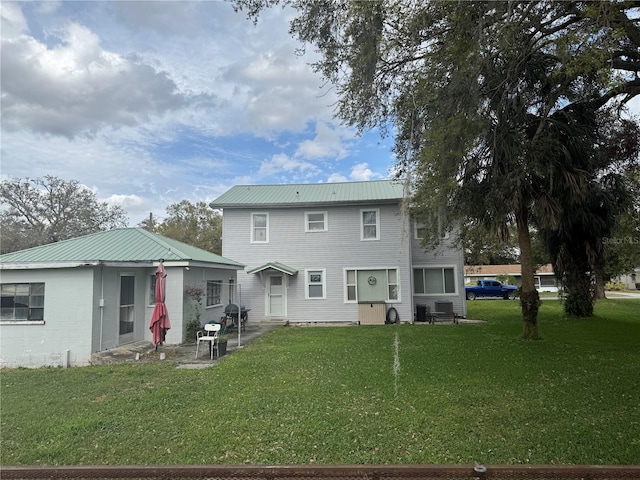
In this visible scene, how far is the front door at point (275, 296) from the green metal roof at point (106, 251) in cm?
513

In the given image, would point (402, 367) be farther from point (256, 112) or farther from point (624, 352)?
point (256, 112)

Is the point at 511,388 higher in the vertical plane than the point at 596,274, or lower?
lower

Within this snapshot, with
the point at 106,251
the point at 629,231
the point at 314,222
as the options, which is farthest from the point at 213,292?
the point at 629,231

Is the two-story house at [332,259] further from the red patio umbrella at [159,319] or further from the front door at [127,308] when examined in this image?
the red patio umbrella at [159,319]

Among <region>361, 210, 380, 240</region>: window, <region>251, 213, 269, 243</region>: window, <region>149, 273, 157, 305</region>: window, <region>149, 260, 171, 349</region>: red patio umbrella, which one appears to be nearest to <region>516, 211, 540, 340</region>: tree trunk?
<region>361, 210, 380, 240</region>: window

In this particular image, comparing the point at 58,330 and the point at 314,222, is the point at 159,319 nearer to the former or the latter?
the point at 58,330

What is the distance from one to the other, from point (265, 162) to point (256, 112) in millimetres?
8684

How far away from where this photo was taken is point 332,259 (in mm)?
17875

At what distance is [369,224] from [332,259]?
7.78 ft

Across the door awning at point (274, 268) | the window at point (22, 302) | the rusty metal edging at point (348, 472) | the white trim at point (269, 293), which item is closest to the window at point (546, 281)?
the white trim at point (269, 293)

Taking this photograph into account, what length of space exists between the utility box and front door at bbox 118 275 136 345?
940 centimetres

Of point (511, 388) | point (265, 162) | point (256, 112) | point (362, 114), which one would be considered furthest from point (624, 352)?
point (265, 162)

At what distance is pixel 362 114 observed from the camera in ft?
25.6

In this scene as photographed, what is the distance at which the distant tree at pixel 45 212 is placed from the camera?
2894 centimetres
